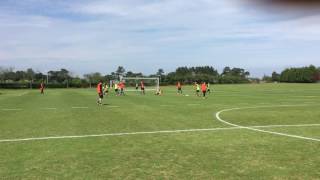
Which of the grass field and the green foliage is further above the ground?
the green foliage

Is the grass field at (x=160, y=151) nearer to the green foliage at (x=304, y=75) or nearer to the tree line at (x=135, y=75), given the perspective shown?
the tree line at (x=135, y=75)

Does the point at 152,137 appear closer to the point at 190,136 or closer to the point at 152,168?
the point at 190,136

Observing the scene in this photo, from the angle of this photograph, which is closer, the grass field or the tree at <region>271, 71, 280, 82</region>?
the grass field

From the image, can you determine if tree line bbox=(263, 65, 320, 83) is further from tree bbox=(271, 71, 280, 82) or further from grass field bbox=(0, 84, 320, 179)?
grass field bbox=(0, 84, 320, 179)

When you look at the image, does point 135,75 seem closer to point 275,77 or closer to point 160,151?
point 275,77

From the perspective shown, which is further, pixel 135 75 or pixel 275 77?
pixel 275 77

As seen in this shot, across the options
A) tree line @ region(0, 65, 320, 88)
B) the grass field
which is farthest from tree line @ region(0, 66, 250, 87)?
the grass field

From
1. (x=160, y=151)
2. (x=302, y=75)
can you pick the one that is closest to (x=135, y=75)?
(x=302, y=75)

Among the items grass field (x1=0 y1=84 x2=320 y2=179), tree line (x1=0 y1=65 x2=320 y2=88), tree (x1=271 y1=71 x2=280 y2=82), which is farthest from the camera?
tree (x1=271 y1=71 x2=280 y2=82)

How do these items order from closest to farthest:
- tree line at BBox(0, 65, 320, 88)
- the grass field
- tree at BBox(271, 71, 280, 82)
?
the grass field → tree line at BBox(0, 65, 320, 88) → tree at BBox(271, 71, 280, 82)

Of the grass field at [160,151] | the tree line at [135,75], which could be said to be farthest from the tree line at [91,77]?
the grass field at [160,151]

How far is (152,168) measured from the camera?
9617 mm

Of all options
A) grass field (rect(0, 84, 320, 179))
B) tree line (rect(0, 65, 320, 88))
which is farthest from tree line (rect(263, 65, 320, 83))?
grass field (rect(0, 84, 320, 179))

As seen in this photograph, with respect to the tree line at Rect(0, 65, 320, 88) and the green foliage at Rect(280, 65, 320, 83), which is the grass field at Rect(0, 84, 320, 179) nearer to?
the tree line at Rect(0, 65, 320, 88)
